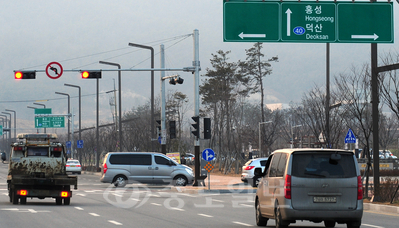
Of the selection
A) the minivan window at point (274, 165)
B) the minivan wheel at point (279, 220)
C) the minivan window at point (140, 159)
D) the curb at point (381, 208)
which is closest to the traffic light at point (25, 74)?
the minivan window at point (140, 159)

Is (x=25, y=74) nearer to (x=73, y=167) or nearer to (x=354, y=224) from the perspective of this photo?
(x=354, y=224)

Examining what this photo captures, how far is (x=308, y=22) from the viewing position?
2089cm

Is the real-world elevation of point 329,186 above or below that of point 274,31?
below

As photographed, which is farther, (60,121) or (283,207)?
(60,121)

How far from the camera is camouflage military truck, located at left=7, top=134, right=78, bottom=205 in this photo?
2073 centimetres

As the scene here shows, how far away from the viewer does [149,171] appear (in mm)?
34750

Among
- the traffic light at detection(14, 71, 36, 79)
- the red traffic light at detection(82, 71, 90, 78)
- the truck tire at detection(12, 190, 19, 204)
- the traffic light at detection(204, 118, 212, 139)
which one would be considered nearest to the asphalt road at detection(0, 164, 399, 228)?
the truck tire at detection(12, 190, 19, 204)

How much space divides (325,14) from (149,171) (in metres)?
16.9

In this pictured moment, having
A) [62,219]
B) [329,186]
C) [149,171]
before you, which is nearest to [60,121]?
[149,171]

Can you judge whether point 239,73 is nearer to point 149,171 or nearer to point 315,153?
point 149,171

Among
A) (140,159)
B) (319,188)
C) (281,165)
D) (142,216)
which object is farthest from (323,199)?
(140,159)

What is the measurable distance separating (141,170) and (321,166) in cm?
2321

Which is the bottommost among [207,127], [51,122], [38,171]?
[38,171]

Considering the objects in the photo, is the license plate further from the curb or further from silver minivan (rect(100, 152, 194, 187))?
silver minivan (rect(100, 152, 194, 187))
